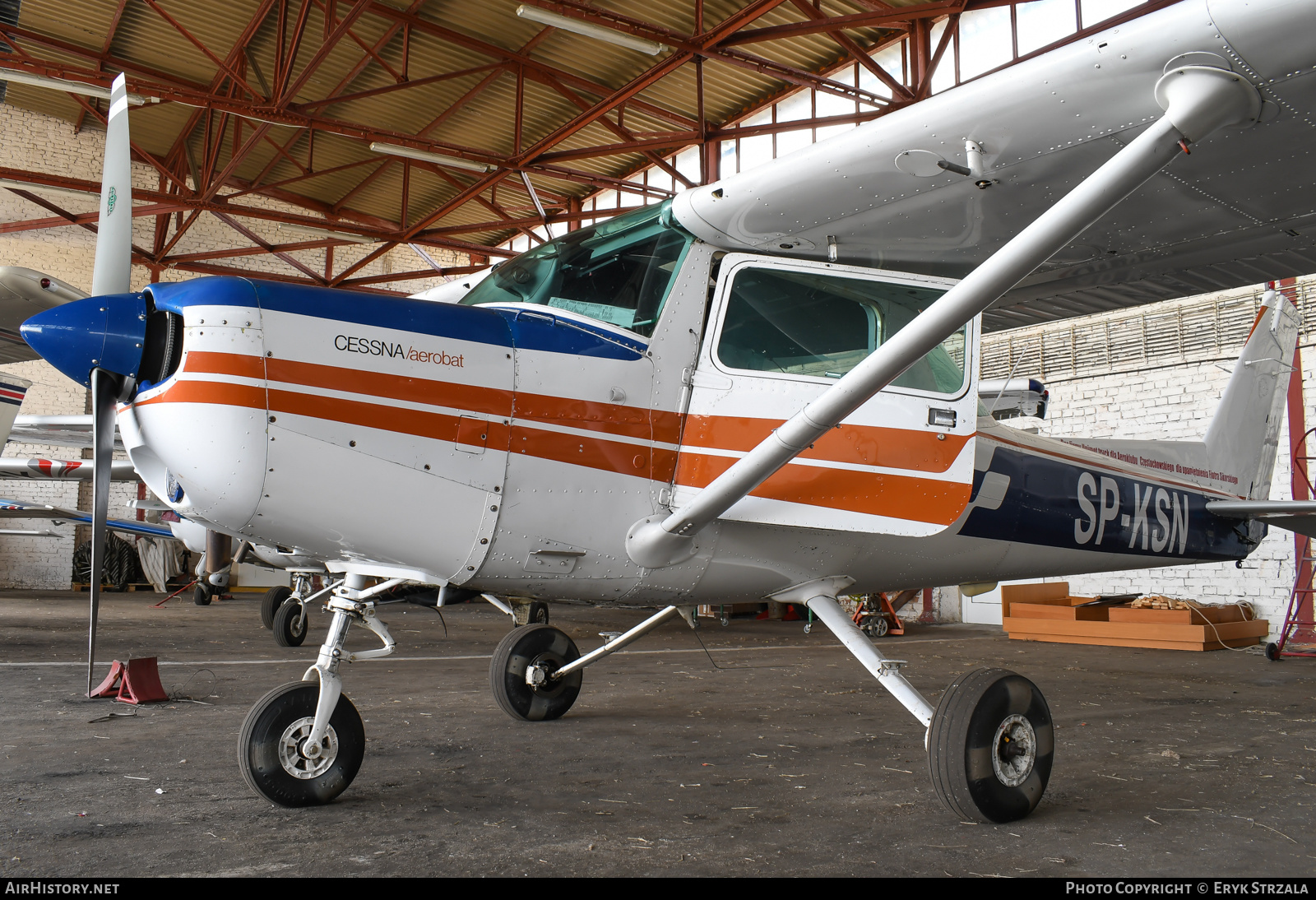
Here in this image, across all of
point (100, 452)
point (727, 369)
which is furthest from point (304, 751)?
point (727, 369)

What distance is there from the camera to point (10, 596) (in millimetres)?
17109

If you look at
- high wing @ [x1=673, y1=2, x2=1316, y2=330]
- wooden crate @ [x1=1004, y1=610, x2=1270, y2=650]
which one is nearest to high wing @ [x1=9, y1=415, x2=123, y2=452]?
high wing @ [x1=673, y1=2, x2=1316, y2=330]

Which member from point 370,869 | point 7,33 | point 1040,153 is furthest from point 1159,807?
point 7,33

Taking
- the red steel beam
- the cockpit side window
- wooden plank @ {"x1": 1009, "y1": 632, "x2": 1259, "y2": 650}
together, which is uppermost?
the red steel beam

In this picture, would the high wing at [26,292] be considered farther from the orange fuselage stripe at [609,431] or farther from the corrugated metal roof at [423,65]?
the corrugated metal roof at [423,65]

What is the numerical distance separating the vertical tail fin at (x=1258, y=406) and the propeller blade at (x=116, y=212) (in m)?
6.89

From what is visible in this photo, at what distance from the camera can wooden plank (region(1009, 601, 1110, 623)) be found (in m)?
11.7

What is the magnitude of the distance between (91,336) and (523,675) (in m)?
3.03

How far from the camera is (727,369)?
3.71m

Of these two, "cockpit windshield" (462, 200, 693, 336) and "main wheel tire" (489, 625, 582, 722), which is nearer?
"cockpit windshield" (462, 200, 693, 336)

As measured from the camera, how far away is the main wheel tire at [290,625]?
9250 mm

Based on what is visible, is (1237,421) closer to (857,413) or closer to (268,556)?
(857,413)

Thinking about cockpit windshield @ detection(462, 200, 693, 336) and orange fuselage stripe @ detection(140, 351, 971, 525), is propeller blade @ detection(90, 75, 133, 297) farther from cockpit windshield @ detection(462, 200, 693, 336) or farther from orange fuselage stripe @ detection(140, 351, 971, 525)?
cockpit windshield @ detection(462, 200, 693, 336)

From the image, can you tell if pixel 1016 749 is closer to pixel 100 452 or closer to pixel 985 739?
pixel 985 739
